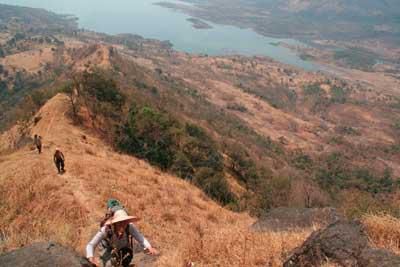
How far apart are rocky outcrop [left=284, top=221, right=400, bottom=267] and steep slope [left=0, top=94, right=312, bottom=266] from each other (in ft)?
2.30

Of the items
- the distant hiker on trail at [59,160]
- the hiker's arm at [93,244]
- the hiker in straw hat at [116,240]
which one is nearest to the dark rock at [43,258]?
the hiker's arm at [93,244]

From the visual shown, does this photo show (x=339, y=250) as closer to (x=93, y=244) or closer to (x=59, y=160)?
(x=93, y=244)

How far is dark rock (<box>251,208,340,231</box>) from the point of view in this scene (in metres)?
10.2

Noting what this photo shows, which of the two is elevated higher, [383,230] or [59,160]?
[383,230]

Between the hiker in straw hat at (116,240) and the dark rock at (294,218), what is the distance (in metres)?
4.33

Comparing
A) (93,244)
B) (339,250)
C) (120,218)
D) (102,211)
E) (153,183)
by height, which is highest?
(120,218)

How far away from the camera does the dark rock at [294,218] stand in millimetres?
10223

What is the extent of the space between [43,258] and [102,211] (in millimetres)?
7607

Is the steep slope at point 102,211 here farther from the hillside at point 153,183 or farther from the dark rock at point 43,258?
the dark rock at point 43,258

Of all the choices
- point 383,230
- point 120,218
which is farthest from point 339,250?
point 120,218

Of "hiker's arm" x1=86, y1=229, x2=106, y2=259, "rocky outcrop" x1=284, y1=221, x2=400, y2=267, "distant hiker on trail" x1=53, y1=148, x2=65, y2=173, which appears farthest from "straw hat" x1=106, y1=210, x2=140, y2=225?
"distant hiker on trail" x1=53, y1=148, x2=65, y2=173

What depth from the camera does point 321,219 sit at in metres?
10.3

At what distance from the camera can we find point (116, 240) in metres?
6.30

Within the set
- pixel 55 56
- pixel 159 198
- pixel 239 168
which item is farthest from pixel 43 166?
pixel 55 56
